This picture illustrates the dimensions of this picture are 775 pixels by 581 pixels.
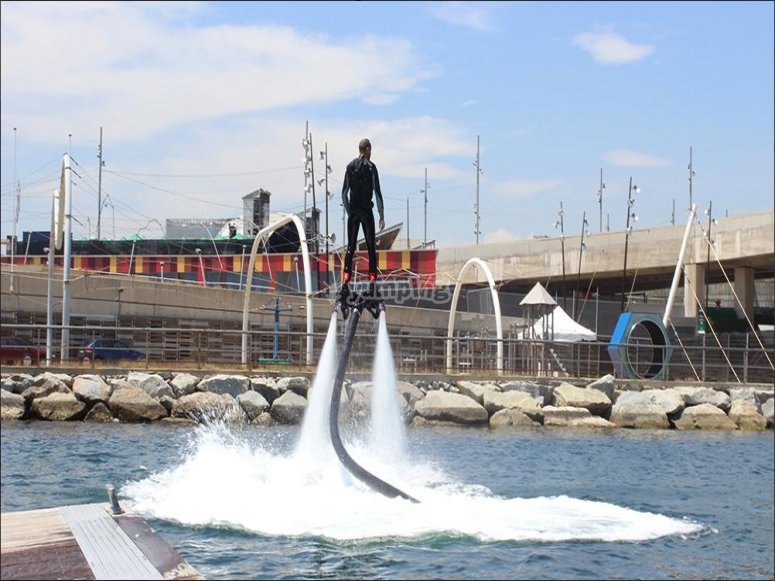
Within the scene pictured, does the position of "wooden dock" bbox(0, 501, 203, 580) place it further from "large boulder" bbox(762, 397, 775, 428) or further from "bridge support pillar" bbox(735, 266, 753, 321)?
"bridge support pillar" bbox(735, 266, 753, 321)

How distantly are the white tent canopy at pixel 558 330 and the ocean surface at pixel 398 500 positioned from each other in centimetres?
1464

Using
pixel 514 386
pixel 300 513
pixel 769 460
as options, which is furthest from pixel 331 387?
pixel 514 386

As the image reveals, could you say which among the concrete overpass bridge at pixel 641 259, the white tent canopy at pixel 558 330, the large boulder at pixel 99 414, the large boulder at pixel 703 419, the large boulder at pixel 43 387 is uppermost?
the concrete overpass bridge at pixel 641 259

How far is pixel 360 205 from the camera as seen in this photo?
12805 millimetres

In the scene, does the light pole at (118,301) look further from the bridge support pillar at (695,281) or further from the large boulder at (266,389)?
the bridge support pillar at (695,281)

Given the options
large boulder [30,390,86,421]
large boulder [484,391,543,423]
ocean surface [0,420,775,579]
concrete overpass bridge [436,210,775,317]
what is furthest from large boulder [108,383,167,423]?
concrete overpass bridge [436,210,775,317]

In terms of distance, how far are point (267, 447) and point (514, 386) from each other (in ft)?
39.6

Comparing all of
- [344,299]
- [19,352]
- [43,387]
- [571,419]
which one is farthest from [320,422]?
[19,352]

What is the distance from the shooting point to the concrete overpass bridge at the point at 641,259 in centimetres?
4719

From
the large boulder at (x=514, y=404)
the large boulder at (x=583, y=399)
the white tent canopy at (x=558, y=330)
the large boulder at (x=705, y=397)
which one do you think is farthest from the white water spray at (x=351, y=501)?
the white tent canopy at (x=558, y=330)

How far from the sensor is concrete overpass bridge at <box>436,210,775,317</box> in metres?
47.2

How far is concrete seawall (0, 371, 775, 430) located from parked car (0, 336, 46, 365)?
273cm

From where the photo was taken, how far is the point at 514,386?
29.6 metres

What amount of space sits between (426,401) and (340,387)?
14.5m
